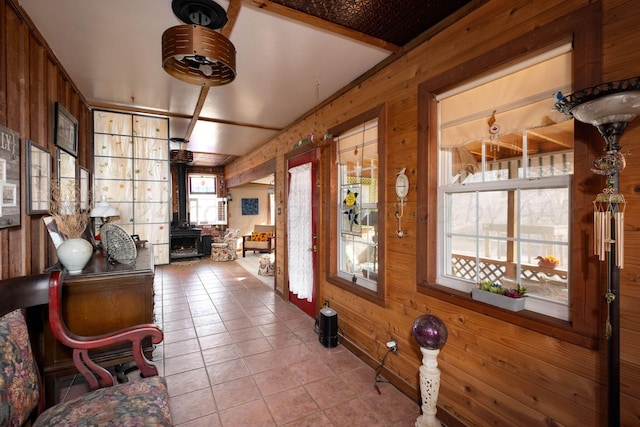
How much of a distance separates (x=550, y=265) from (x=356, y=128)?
194cm

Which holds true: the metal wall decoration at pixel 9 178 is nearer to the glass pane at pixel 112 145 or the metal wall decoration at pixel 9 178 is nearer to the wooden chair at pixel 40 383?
the wooden chair at pixel 40 383

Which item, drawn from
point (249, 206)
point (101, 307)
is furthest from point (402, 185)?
point (249, 206)

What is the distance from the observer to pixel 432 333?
5.88ft

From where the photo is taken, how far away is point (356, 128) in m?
2.91

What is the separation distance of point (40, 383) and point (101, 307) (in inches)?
33.2

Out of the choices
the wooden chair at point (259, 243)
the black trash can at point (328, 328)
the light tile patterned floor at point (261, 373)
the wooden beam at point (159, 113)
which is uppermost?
the wooden beam at point (159, 113)

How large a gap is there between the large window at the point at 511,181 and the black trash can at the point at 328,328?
1360 millimetres

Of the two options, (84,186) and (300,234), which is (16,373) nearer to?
(84,186)

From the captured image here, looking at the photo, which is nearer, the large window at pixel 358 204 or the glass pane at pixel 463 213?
the glass pane at pixel 463 213

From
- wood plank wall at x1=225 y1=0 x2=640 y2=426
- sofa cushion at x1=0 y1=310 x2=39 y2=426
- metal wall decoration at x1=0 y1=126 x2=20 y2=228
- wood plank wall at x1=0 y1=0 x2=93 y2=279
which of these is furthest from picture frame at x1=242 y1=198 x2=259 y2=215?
sofa cushion at x1=0 y1=310 x2=39 y2=426

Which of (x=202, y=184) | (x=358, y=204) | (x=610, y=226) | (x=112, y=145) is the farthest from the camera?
(x=202, y=184)

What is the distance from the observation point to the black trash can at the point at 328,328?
9.79 feet

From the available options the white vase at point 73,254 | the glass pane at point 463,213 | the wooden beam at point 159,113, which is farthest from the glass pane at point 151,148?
the glass pane at point 463,213

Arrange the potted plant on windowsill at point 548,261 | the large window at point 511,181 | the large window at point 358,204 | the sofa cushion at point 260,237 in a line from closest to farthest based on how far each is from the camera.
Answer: the large window at point 511,181 < the potted plant on windowsill at point 548,261 < the large window at point 358,204 < the sofa cushion at point 260,237
